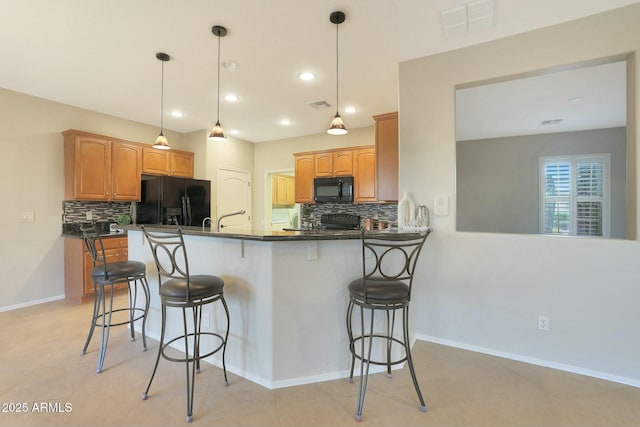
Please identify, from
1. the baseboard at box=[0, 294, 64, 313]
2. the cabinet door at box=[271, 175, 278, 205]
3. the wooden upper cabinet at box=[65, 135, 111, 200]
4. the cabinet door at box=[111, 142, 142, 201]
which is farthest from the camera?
the cabinet door at box=[271, 175, 278, 205]

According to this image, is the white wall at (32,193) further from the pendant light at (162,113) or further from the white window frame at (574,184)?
the white window frame at (574,184)

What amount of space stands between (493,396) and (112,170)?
5.12 m

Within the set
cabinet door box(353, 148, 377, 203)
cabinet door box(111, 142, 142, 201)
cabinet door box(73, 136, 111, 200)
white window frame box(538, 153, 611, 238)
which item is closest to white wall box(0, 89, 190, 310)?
cabinet door box(73, 136, 111, 200)

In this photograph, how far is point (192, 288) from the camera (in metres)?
1.85

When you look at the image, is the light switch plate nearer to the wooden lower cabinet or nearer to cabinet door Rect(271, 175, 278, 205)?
the wooden lower cabinet

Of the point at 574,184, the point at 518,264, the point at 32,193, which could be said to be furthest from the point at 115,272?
the point at 574,184

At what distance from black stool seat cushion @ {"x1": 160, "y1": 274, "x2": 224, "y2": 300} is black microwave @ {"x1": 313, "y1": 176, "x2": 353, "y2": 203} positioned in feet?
10.6

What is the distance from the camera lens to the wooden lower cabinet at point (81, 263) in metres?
3.77

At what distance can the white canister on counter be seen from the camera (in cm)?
270

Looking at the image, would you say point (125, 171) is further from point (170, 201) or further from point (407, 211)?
point (407, 211)

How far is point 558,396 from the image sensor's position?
1939 millimetres

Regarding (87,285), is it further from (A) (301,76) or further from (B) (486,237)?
(B) (486,237)

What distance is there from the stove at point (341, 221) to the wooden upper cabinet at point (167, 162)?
2624 mm

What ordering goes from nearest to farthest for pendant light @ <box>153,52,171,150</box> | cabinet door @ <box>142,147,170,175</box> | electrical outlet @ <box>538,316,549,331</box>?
1. electrical outlet @ <box>538,316,549,331</box>
2. pendant light @ <box>153,52,171,150</box>
3. cabinet door @ <box>142,147,170,175</box>
